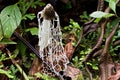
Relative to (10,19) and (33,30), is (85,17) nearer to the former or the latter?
(33,30)

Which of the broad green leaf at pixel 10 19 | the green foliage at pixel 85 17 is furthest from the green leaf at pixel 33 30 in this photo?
the green foliage at pixel 85 17

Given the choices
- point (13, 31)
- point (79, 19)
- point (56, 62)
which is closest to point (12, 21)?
point (13, 31)

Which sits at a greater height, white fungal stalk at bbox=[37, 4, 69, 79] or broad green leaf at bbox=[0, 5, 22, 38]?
broad green leaf at bbox=[0, 5, 22, 38]

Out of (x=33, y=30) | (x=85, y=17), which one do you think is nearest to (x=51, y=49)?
(x=33, y=30)

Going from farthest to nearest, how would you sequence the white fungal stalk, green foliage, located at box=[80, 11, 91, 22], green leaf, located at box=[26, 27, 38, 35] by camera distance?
green foliage, located at box=[80, 11, 91, 22]
green leaf, located at box=[26, 27, 38, 35]
the white fungal stalk

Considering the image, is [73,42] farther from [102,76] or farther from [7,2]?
[7,2]

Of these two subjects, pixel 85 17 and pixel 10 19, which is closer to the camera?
pixel 10 19

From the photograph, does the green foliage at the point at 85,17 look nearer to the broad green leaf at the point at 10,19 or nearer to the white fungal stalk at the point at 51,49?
the white fungal stalk at the point at 51,49

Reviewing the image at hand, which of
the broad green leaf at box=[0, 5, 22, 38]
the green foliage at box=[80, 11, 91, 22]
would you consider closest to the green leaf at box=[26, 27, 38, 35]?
the broad green leaf at box=[0, 5, 22, 38]

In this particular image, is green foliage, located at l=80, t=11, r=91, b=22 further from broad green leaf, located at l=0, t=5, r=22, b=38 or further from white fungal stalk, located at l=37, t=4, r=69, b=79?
broad green leaf, located at l=0, t=5, r=22, b=38
